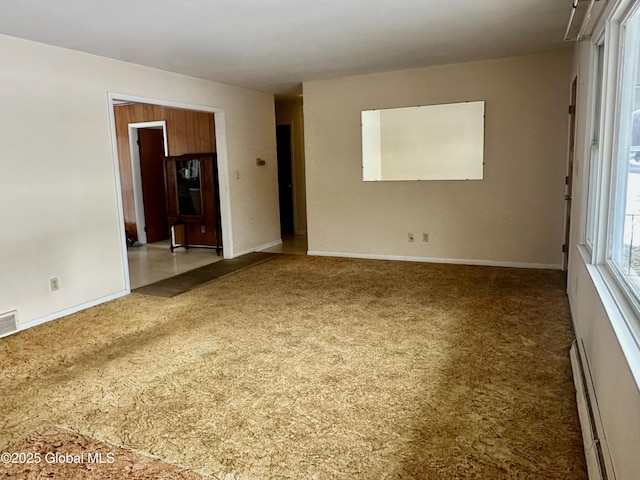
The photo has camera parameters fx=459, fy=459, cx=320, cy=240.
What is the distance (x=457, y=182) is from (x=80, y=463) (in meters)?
4.69

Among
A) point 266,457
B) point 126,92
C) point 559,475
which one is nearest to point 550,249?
point 559,475

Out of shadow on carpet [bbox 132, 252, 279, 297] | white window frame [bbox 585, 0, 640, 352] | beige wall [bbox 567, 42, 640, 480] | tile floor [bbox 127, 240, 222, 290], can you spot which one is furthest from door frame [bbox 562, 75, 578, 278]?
tile floor [bbox 127, 240, 222, 290]

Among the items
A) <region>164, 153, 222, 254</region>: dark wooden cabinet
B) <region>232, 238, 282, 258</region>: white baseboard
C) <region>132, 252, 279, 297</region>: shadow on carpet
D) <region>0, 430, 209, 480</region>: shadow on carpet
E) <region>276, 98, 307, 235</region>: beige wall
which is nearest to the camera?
<region>0, 430, 209, 480</region>: shadow on carpet

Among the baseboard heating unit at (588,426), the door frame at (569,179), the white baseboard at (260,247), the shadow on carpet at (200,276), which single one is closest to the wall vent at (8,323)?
the shadow on carpet at (200,276)

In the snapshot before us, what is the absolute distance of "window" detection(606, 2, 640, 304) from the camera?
1992mm

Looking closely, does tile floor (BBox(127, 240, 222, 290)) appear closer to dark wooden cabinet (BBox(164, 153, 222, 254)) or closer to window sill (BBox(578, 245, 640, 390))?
dark wooden cabinet (BBox(164, 153, 222, 254))

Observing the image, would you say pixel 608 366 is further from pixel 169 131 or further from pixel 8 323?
pixel 169 131

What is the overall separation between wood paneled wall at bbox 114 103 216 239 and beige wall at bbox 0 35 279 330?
1663mm

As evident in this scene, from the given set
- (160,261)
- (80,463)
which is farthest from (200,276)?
(80,463)

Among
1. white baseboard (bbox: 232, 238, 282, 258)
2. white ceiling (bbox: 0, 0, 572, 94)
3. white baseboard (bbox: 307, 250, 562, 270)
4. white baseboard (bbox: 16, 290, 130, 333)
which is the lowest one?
white baseboard (bbox: 16, 290, 130, 333)

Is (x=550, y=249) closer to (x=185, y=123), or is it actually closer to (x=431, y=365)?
(x=431, y=365)

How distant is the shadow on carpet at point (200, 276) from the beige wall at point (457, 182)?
2.90 ft

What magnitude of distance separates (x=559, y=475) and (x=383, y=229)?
4.27 metres

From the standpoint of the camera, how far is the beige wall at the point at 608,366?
1.36 meters
